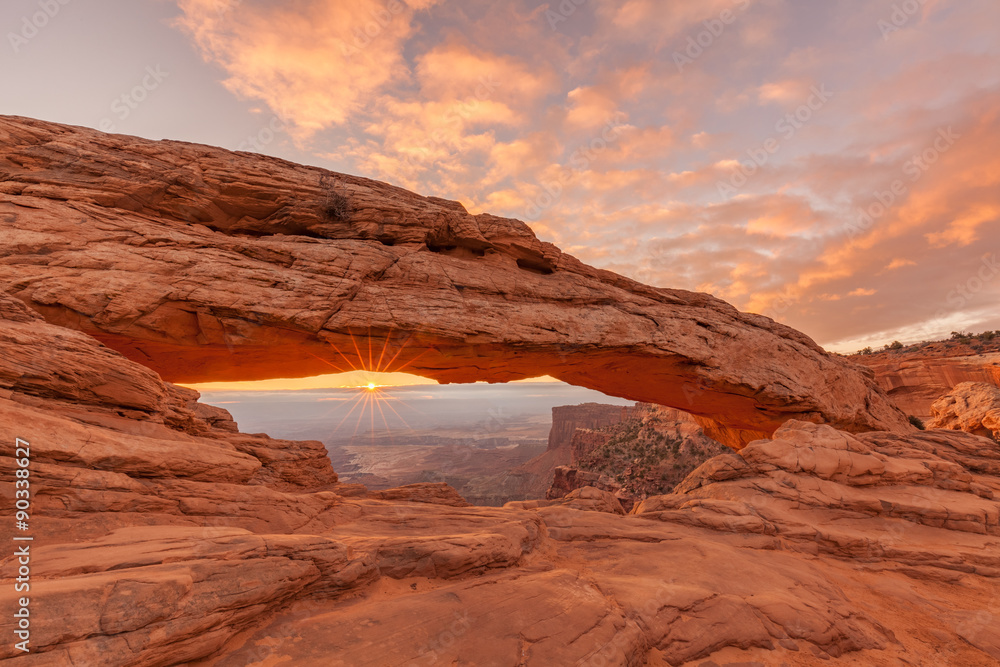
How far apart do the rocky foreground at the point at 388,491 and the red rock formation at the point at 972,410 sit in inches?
284

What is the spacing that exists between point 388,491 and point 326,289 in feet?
23.4

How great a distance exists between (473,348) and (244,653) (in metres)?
10.6

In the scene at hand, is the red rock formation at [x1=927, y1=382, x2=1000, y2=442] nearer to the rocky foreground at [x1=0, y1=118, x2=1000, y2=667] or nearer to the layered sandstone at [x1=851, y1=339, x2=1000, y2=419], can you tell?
the rocky foreground at [x1=0, y1=118, x2=1000, y2=667]

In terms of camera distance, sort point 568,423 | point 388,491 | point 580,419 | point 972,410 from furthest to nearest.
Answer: point 580,419
point 568,423
point 972,410
point 388,491

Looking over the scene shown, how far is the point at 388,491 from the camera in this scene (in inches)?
499

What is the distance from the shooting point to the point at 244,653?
4.75 meters

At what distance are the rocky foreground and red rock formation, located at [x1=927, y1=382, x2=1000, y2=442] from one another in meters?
7.20

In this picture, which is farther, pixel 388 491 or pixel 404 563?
pixel 388 491

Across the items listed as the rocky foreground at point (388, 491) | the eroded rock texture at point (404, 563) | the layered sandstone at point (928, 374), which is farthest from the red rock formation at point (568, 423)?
the eroded rock texture at point (404, 563)

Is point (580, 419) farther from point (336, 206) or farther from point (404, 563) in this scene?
point (404, 563)

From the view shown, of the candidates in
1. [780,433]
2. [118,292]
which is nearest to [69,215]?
[118,292]

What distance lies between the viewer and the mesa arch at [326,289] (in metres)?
10.6

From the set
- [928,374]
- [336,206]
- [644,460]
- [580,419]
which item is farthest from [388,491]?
[580,419]

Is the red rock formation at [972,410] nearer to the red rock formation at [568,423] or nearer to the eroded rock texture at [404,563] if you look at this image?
the eroded rock texture at [404,563]
